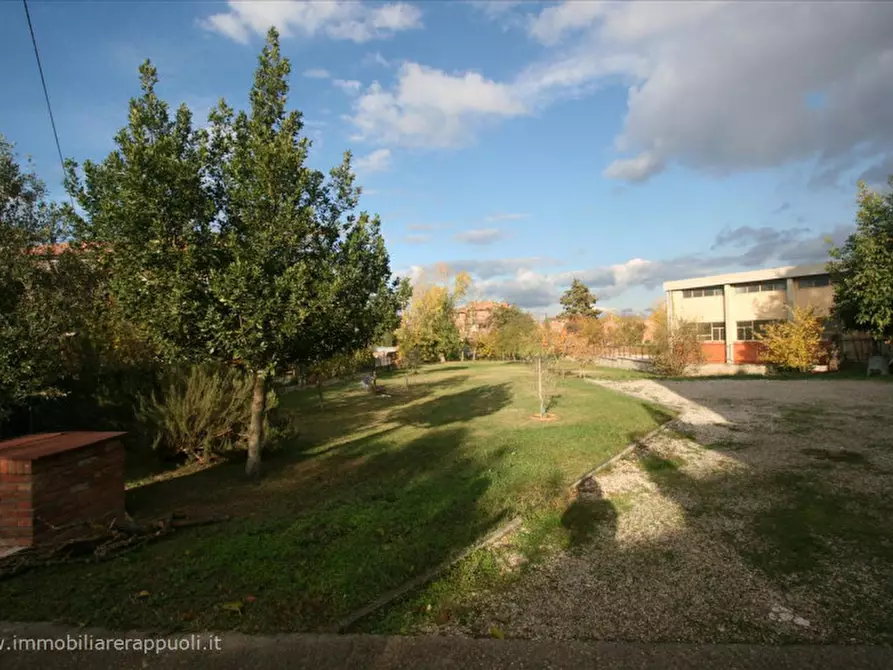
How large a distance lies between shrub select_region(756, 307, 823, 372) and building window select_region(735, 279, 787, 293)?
18.7 feet

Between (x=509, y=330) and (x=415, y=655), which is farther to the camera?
(x=509, y=330)

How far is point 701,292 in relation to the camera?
121ft

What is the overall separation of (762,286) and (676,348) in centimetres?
1050

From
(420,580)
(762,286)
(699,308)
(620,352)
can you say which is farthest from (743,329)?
(420,580)

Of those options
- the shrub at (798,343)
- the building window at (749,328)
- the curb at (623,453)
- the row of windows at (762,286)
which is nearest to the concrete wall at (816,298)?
the row of windows at (762,286)

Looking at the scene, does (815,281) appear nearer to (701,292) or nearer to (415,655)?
(701,292)

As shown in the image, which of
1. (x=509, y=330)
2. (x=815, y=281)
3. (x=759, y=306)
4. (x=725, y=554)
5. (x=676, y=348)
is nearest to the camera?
(x=725, y=554)

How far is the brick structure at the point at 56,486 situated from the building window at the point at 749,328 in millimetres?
36072

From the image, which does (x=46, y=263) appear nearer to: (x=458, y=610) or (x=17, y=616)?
(x=17, y=616)

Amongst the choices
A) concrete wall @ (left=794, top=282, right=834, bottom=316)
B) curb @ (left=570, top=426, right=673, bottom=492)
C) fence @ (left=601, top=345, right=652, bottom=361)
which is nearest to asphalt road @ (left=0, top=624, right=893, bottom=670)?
curb @ (left=570, top=426, right=673, bottom=492)

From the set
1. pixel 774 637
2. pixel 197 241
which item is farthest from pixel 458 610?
pixel 197 241

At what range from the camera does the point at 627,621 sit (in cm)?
380

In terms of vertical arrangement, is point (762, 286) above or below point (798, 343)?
above

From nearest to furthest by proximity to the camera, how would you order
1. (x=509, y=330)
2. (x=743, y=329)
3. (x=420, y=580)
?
(x=420, y=580)
(x=743, y=329)
(x=509, y=330)
